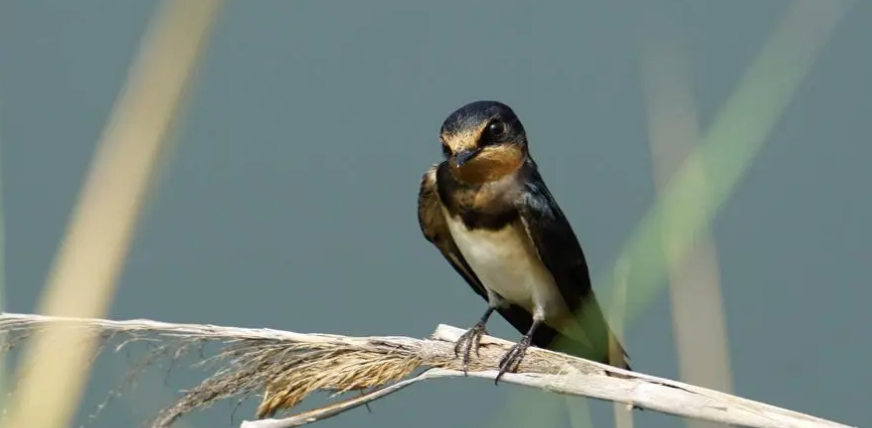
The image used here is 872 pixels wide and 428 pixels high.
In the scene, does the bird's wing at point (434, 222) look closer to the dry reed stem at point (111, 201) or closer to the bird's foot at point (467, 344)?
the bird's foot at point (467, 344)

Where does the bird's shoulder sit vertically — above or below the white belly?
above

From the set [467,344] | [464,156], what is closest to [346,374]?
[467,344]

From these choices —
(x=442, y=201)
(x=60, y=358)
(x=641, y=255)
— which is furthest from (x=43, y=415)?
(x=442, y=201)

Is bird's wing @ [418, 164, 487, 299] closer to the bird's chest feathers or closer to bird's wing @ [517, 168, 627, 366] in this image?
the bird's chest feathers

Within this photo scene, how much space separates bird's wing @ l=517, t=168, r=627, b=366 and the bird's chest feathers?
27mm

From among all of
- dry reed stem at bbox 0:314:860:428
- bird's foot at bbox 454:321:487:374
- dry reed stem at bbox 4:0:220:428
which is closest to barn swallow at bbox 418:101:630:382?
bird's foot at bbox 454:321:487:374

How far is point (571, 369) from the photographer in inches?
52.2

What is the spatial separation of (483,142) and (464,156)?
0.28 feet

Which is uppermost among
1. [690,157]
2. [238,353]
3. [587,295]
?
[690,157]

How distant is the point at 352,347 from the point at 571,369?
240 mm

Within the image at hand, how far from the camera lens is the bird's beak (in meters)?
1.88

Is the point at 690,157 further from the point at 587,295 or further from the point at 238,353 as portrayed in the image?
the point at 587,295

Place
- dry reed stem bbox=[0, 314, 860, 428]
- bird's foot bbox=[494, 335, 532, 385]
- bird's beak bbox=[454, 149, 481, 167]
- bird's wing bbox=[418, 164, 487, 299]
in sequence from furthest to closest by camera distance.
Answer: bird's wing bbox=[418, 164, 487, 299]
bird's beak bbox=[454, 149, 481, 167]
bird's foot bbox=[494, 335, 532, 385]
dry reed stem bbox=[0, 314, 860, 428]

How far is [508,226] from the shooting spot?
82.0 inches
